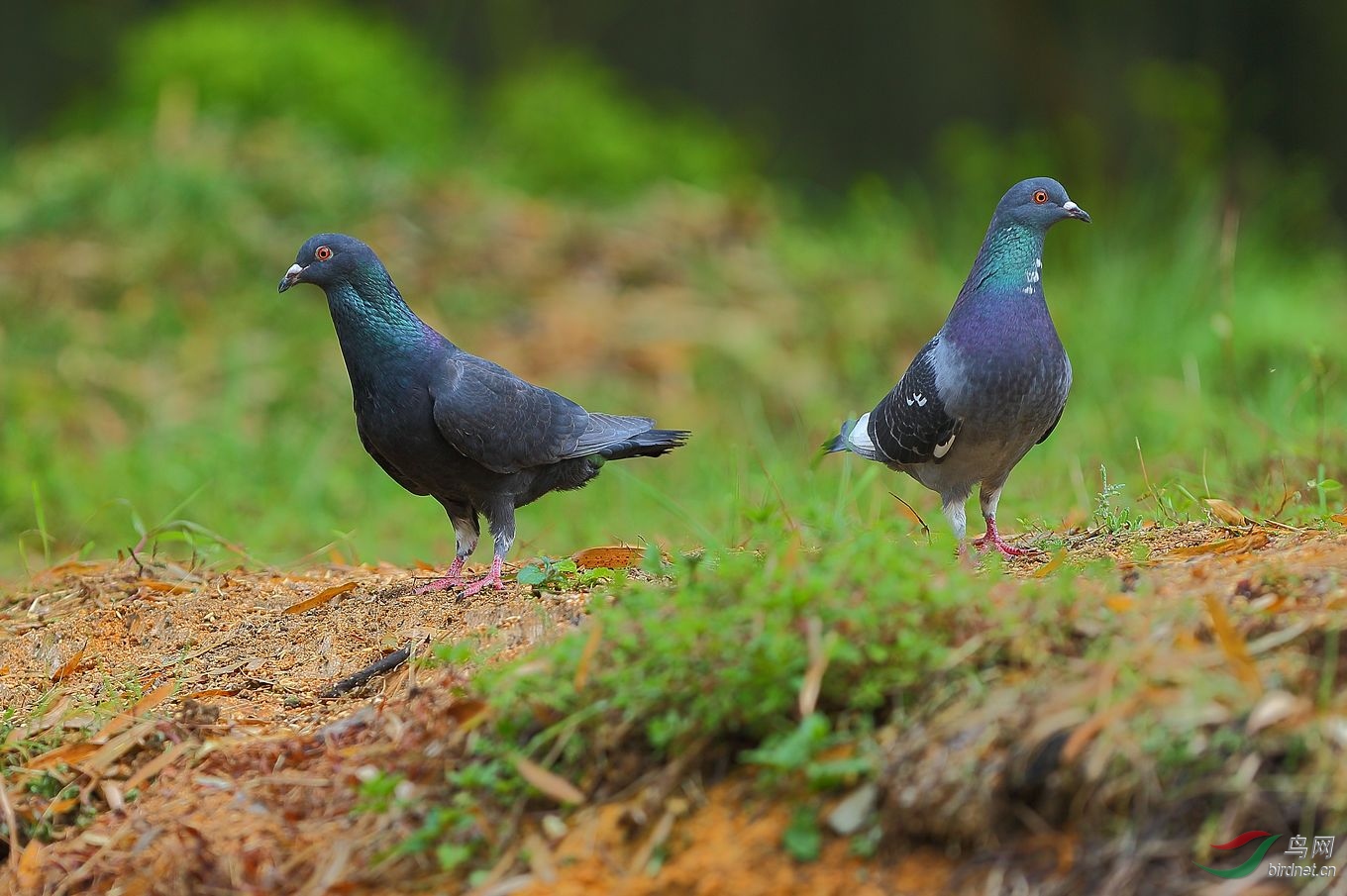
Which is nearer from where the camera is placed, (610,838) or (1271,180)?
(610,838)

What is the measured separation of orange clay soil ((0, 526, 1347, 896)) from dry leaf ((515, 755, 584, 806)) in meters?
0.04

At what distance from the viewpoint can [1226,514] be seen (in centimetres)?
400

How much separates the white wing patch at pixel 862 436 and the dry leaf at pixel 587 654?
198 centimetres

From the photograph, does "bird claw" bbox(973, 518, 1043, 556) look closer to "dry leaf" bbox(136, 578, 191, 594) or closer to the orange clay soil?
the orange clay soil

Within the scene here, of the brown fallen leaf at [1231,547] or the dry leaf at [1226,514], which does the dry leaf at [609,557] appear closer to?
the brown fallen leaf at [1231,547]

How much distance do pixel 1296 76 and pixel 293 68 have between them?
8.22m

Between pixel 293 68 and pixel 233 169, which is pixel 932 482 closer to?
pixel 233 169

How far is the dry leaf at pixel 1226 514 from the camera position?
394cm

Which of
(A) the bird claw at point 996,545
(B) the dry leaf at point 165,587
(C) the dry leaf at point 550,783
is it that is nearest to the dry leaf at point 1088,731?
(C) the dry leaf at point 550,783

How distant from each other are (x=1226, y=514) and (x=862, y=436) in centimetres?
118

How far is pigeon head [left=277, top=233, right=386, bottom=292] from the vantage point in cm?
446

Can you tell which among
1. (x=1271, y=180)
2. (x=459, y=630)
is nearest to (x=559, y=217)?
(x=1271, y=180)

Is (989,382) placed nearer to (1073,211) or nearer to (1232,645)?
(1073,211)

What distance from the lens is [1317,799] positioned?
A: 7.30 ft
